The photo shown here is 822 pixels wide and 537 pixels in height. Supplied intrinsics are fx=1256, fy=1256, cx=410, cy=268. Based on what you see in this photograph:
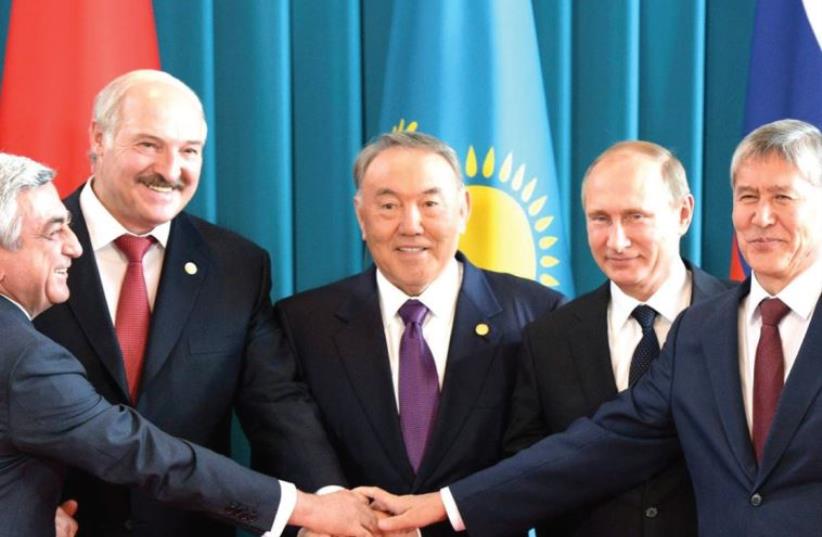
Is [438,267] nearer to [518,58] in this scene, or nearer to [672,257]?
[672,257]

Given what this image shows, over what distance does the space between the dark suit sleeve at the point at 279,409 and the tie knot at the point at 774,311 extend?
109 cm

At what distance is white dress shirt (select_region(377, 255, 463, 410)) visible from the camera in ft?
10.1

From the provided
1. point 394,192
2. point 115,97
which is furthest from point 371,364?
point 115,97

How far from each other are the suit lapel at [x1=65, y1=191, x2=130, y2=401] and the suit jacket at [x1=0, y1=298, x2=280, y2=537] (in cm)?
19

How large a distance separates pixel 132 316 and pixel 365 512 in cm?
73

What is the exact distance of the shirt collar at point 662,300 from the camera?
117 inches

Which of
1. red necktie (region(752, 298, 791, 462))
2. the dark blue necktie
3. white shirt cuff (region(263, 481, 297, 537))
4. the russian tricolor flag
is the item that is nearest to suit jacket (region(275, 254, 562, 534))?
white shirt cuff (region(263, 481, 297, 537))

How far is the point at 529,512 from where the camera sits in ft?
9.66

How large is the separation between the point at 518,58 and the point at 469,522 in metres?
1.38

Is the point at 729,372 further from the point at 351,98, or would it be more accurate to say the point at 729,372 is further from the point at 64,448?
the point at 351,98

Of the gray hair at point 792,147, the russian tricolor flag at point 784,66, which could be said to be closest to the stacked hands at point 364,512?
the gray hair at point 792,147

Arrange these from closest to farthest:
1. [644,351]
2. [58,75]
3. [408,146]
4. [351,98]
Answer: [644,351]
[408,146]
[58,75]
[351,98]

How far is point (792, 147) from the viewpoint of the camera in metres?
2.56

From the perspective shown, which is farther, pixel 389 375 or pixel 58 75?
pixel 58 75
